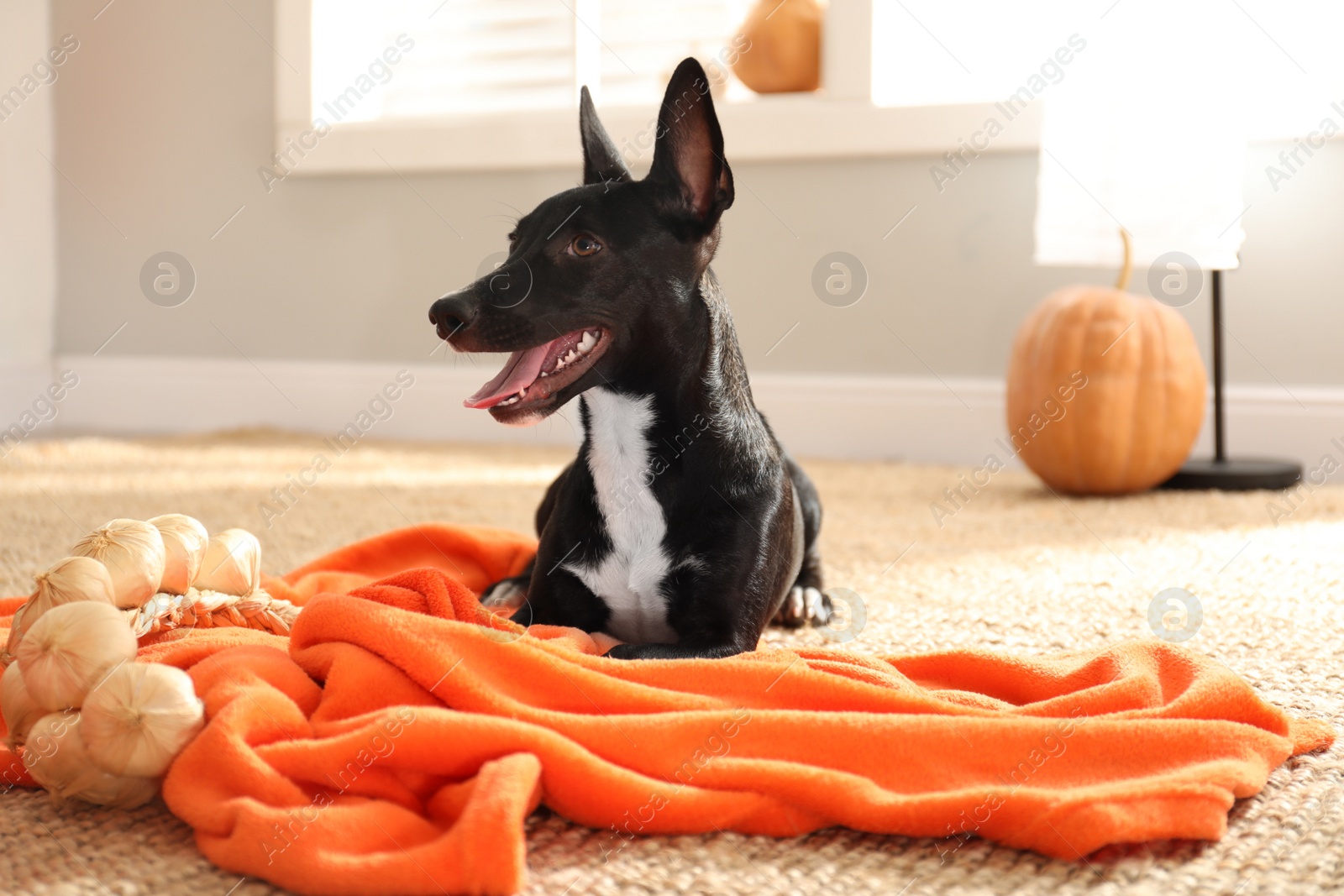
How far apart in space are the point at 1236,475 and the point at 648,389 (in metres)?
2.33

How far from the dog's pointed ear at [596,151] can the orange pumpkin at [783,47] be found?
2316 mm

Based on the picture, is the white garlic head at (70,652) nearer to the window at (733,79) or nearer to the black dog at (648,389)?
the black dog at (648,389)

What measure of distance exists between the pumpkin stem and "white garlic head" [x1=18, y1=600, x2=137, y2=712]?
276cm

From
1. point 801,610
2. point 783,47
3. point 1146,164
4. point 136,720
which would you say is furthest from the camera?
→ point 783,47

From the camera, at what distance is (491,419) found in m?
4.23

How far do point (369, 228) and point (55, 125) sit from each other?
1600 mm

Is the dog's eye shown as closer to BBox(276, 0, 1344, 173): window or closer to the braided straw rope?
the braided straw rope

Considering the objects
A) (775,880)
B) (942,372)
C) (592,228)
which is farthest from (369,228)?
(775,880)

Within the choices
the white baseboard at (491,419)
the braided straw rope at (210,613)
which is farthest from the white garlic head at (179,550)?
the white baseboard at (491,419)

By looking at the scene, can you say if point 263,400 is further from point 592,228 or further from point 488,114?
point 592,228

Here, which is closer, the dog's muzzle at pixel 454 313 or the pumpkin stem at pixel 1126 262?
the dog's muzzle at pixel 454 313

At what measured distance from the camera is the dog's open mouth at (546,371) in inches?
57.6

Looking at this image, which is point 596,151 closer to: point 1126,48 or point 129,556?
point 129,556

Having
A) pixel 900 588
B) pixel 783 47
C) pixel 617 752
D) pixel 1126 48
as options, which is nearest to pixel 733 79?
pixel 783 47
